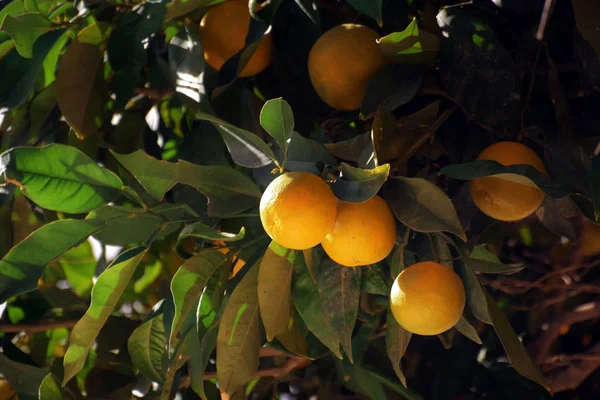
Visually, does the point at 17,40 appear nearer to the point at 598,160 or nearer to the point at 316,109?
the point at 316,109

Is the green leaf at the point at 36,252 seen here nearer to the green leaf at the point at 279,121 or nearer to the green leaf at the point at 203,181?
the green leaf at the point at 203,181

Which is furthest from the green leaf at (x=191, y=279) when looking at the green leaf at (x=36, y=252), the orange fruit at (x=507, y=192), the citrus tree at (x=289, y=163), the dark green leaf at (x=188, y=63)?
the orange fruit at (x=507, y=192)

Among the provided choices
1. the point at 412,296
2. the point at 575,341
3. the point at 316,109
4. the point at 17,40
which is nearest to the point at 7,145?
the point at 17,40

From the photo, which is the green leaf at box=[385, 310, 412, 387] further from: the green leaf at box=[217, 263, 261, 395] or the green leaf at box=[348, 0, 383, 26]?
the green leaf at box=[348, 0, 383, 26]

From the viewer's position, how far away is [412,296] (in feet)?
2.80

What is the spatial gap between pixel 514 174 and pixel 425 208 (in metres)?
0.10

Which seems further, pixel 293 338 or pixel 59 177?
pixel 293 338

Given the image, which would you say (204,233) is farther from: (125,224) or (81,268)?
(81,268)

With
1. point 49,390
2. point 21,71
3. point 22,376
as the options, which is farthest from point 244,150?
point 22,376

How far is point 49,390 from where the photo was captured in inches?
45.4

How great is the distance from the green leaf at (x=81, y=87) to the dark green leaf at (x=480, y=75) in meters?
0.53

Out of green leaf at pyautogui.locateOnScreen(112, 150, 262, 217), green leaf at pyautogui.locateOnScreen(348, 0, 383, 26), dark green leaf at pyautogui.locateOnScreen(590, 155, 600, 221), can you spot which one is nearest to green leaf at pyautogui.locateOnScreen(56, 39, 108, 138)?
green leaf at pyautogui.locateOnScreen(112, 150, 262, 217)

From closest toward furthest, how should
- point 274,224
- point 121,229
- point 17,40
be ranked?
point 274,224 → point 121,229 → point 17,40

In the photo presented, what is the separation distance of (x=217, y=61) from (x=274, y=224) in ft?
1.35
